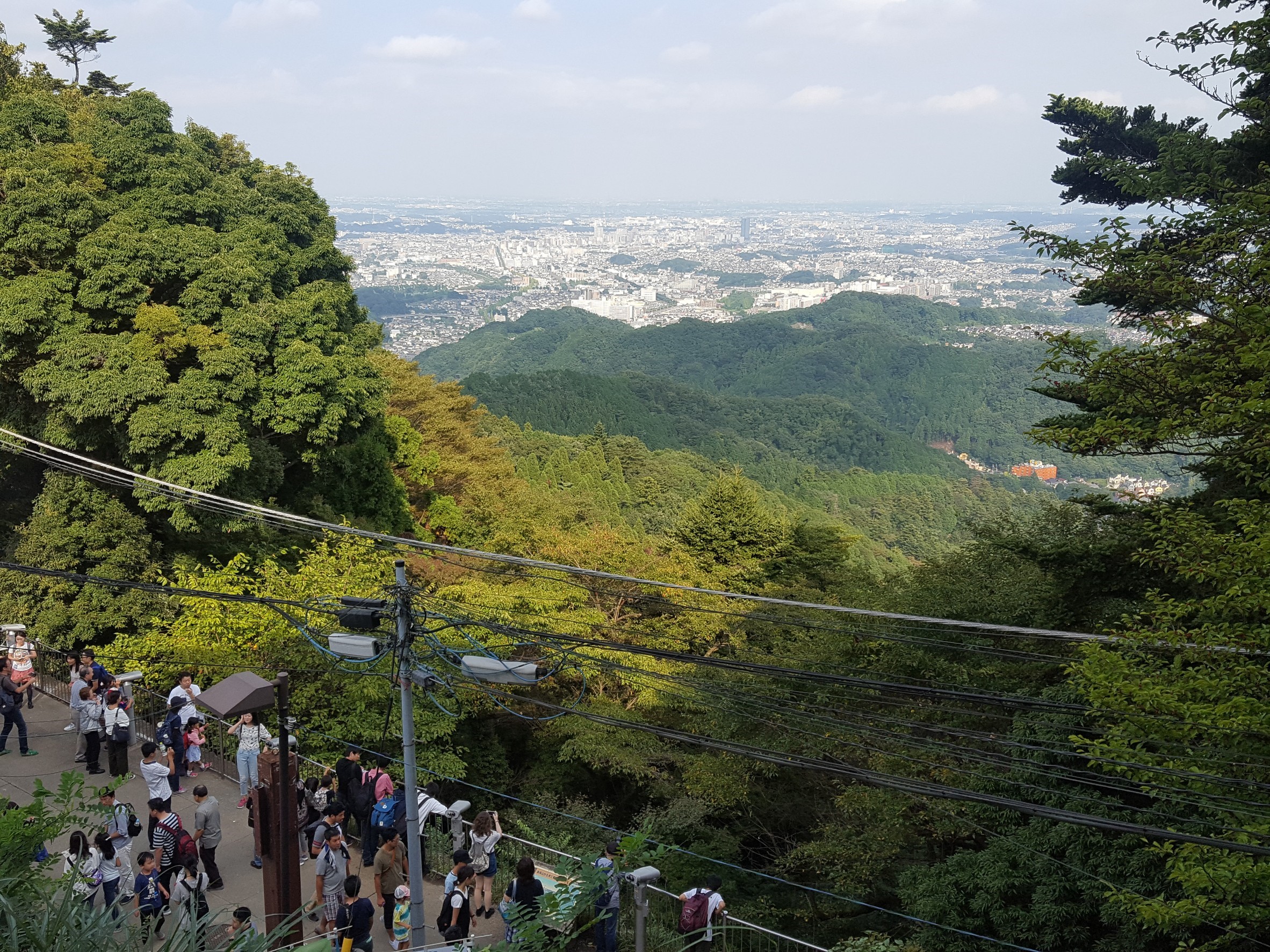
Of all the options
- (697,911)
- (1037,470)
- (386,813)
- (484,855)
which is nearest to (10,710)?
(386,813)

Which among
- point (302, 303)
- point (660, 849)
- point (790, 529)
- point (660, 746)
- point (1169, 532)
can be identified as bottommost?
point (660, 746)

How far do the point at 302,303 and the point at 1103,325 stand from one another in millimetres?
188680

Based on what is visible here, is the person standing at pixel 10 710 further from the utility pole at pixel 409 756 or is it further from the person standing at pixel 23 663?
the utility pole at pixel 409 756

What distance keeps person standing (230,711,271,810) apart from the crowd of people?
0.4 inches

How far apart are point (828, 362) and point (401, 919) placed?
5927 inches

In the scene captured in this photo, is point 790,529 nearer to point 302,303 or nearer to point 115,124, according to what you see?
point 302,303

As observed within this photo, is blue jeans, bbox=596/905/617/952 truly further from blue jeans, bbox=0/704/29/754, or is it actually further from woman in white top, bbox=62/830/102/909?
blue jeans, bbox=0/704/29/754

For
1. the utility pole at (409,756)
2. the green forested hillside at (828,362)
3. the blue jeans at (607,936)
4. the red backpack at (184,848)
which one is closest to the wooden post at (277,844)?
the red backpack at (184,848)

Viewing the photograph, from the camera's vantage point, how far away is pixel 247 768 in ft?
31.3

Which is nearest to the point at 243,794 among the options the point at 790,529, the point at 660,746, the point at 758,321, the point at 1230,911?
the point at 660,746

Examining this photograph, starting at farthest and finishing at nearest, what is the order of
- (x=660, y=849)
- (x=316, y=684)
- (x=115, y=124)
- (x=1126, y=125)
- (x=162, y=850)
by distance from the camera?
(x=115, y=124) → (x=1126, y=125) → (x=316, y=684) → (x=162, y=850) → (x=660, y=849)

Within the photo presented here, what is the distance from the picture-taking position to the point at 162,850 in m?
7.84

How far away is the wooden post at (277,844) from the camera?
289 inches

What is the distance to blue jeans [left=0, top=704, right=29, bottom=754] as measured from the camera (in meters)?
10.6
